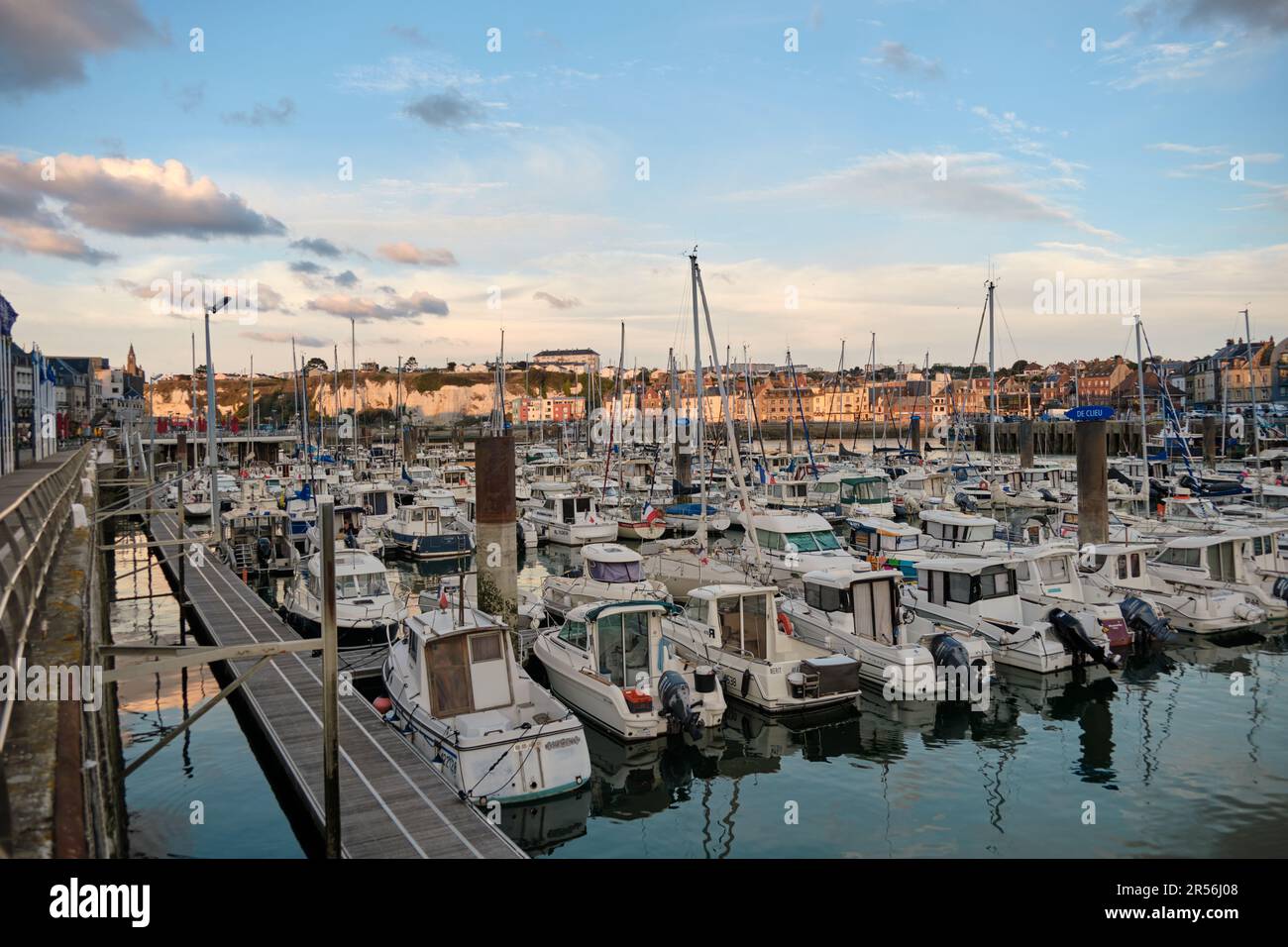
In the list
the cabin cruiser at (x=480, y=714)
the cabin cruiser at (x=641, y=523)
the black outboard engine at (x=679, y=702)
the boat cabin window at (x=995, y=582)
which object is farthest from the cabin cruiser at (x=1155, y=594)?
the cabin cruiser at (x=641, y=523)

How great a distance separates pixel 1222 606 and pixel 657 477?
3759 centimetres

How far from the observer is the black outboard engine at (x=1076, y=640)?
19672 millimetres

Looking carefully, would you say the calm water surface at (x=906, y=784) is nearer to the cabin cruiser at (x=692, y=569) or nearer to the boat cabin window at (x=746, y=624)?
the boat cabin window at (x=746, y=624)

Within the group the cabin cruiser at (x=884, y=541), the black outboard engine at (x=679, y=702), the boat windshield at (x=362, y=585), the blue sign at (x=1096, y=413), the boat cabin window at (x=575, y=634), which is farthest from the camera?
the blue sign at (x=1096, y=413)

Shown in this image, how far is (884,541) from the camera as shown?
1348 inches

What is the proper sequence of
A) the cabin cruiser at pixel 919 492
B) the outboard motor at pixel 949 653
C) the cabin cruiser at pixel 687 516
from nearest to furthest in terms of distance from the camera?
1. the outboard motor at pixel 949 653
2. the cabin cruiser at pixel 687 516
3. the cabin cruiser at pixel 919 492

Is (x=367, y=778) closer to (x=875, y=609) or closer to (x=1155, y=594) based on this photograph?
(x=875, y=609)

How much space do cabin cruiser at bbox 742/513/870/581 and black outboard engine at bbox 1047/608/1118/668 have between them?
25.7 ft

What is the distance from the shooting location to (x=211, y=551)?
1433 inches

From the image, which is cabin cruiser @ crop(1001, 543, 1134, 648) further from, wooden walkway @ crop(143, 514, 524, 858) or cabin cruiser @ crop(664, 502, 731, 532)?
cabin cruiser @ crop(664, 502, 731, 532)

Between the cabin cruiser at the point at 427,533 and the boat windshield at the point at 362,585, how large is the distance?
13.0 meters

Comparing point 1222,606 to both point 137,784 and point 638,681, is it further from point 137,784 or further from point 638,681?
point 137,784
